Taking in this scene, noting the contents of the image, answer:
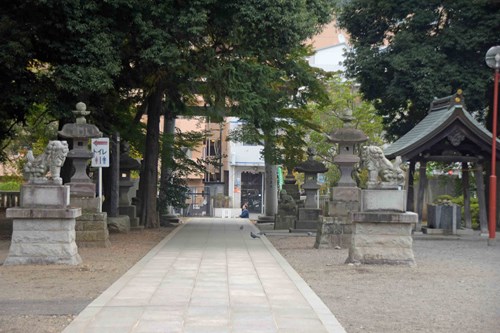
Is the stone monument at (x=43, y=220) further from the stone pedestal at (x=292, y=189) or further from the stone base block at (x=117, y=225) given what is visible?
the stone pedestal at (x=292, y=189)

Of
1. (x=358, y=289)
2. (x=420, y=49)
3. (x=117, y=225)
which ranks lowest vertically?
(x=358, y=289)

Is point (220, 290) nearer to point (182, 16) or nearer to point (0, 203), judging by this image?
point (182, 16)

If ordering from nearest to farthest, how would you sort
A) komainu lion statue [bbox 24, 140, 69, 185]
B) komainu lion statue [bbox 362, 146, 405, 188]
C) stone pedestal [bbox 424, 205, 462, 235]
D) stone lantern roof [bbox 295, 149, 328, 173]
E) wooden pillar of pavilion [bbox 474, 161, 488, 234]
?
komainu lion statue [bbox 24, 140, 69, 185] → komainu lion statue [bbox 362, 146, 405, 188] → wooden pillar of pavilion [bbox 474, 161, 488, 234] → stone pedestal [bbox 424, 205, 462, 235] → stone lantern roof [bbox 295, 149, 328, 173]

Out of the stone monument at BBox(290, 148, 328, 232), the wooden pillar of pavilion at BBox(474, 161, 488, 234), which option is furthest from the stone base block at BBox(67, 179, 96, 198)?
the wooden pillar of pavilion at BBox(474, 161, 488, 234)

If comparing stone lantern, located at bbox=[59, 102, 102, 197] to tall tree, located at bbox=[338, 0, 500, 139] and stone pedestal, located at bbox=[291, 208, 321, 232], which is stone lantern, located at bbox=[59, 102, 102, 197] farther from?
tall tree, located at bbox=[338, 0, 500, 139]

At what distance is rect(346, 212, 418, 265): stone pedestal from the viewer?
14234 mm

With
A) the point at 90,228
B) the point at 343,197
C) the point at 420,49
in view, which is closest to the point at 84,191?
the point at 90,228

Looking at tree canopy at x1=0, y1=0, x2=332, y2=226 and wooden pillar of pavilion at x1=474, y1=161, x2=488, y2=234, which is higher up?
tree canopy at x1=0, y1=0, x2=332, y2=226

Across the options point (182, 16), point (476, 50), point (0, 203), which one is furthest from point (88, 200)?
point (0, 203)

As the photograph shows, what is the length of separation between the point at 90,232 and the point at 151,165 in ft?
31.1

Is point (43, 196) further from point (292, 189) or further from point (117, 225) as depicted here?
point (292, 189)

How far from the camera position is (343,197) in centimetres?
2028

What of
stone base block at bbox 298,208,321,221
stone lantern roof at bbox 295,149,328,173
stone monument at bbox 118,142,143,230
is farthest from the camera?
stone lantern roof at bbox 295,149,328,173

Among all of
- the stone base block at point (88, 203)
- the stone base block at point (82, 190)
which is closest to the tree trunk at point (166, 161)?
the stone base block at point (82, 190)
